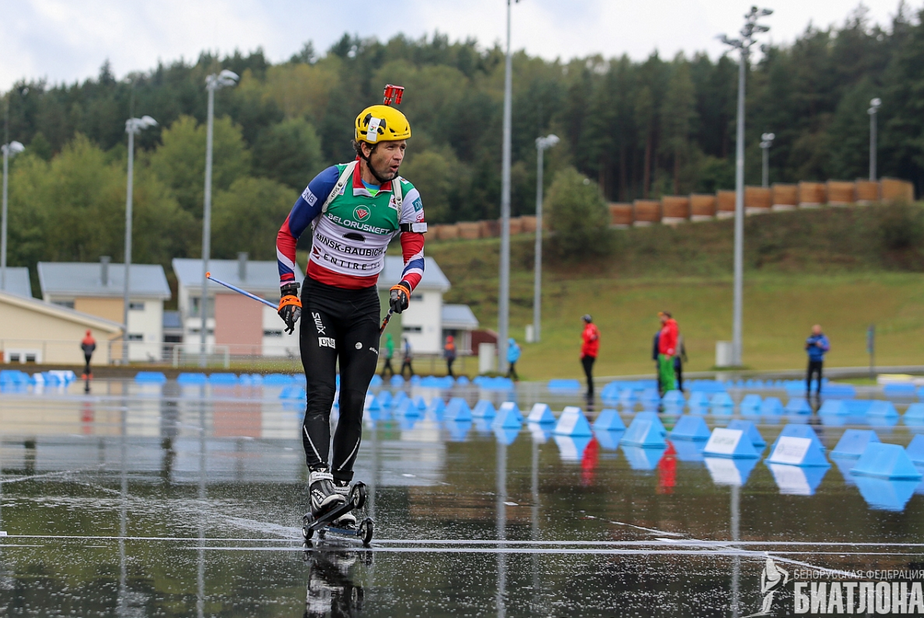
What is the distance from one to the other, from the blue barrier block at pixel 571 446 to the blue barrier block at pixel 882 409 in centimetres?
891

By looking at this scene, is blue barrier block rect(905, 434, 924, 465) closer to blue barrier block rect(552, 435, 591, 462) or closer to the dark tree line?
blue barrier block rect(552, 435, 591, 462)

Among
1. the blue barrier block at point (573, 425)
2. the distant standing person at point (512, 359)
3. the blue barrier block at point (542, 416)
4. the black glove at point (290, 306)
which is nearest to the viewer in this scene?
the black glove at point (290, 306)

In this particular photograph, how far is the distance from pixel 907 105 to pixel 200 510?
122 meters

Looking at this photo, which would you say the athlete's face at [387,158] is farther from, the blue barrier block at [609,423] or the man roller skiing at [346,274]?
the blue barrier block at [609,423]

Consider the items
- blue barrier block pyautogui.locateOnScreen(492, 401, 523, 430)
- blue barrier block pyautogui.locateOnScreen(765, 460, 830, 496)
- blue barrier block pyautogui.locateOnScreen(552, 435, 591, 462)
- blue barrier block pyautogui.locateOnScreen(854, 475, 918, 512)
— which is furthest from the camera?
blue barrier block pyautogui.locateOnScreen(492, 401, 523, 430)

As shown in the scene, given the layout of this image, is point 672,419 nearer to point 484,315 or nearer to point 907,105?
point 484,315

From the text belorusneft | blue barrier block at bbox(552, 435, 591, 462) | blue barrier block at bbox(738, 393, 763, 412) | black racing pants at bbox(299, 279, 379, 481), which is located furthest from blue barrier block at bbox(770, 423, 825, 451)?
blue barrier block at bbox(738, 393, 763, 412)

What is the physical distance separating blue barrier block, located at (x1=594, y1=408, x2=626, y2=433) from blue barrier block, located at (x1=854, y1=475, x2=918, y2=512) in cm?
561

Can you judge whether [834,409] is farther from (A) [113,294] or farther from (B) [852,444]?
(A) [113,294]

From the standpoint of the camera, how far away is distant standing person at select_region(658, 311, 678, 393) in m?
21.2

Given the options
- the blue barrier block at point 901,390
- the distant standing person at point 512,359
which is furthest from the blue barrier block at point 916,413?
the distant standing person at point 512,359

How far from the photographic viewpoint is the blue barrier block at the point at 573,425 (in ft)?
46.2

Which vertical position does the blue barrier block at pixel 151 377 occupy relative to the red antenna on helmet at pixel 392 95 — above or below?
below

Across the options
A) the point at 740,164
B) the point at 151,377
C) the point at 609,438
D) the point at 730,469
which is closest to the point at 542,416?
the point at 609,438
